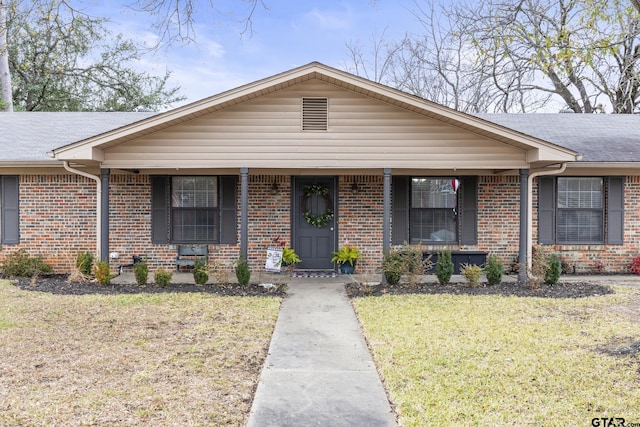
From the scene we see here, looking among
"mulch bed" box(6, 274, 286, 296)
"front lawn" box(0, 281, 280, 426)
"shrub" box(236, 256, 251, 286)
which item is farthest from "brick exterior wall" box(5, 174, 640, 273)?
"front lawn" box(0, 281, 280, 426)

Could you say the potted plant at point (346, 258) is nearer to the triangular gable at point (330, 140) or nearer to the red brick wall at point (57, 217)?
the triangular gable at point (330, 140)

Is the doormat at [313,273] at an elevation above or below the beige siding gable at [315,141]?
below

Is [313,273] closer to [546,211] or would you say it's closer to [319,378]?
[546,211]

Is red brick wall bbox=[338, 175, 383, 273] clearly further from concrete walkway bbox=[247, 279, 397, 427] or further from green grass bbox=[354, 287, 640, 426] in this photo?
concrete walkway bbox=[247, 279, 397, 427]

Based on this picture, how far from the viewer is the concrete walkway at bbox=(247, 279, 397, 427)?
3.36 m

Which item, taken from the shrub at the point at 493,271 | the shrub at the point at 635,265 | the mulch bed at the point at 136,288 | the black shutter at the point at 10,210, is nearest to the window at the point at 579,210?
the shrub at the point at 635,265

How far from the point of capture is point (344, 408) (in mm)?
3502

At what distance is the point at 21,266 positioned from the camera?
938 centimetres

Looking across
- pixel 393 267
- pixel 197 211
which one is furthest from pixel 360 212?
pixel 197 211

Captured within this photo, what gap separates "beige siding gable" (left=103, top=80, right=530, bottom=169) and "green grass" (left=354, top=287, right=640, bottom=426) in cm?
274

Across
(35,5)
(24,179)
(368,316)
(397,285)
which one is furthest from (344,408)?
(24,179)

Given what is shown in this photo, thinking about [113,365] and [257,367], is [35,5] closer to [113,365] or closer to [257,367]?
[113,365]

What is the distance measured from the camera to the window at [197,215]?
33.0ft

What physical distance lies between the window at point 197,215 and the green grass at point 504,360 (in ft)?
14.1
